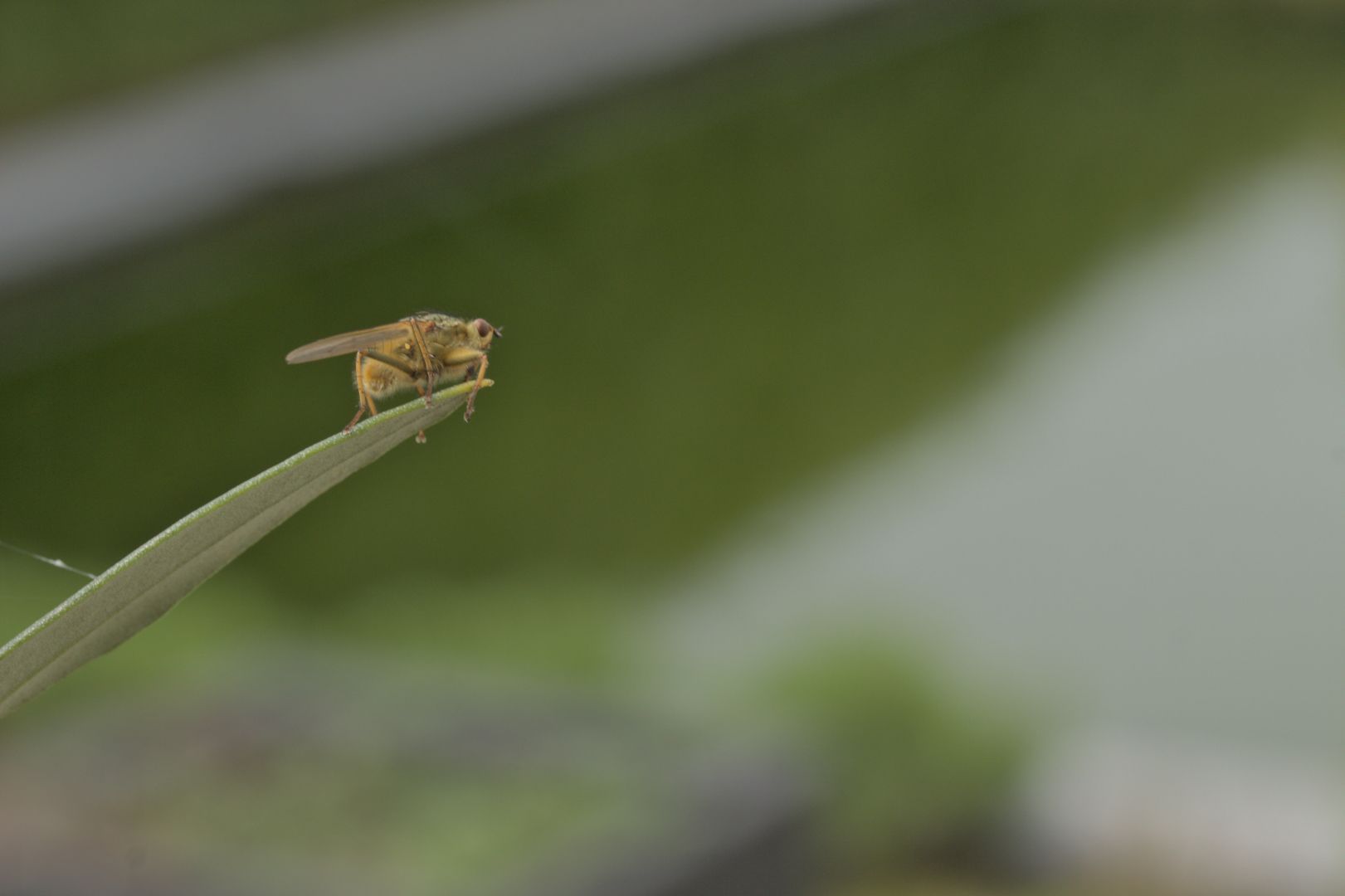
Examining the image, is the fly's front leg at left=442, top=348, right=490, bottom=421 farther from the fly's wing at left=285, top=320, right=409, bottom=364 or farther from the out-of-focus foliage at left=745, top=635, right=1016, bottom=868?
the out-of-focus foliage at left=745, top=635, right=1016, bottom=868

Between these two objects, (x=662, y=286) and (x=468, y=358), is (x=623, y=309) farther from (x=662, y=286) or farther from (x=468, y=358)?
(x=468, y=358)

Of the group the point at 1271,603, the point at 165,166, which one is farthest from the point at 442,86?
the point at 1271,603

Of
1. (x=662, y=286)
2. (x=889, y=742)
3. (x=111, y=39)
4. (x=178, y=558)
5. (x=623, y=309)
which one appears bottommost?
(x=178, y=558)

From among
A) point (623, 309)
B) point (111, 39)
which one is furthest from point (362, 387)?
point (623, 309)

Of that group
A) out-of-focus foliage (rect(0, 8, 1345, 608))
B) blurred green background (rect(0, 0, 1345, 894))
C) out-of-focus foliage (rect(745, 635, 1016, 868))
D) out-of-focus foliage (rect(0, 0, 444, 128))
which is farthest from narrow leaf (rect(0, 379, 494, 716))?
out-of-focus foliage (rect(745, 635, 1016, 868))

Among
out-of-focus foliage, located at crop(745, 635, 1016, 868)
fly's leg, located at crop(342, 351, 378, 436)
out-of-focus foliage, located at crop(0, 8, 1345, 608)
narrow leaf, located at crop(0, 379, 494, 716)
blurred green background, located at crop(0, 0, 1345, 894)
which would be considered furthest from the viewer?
out-of-focus foliage, located at crop(745, 635, 1016, 868)

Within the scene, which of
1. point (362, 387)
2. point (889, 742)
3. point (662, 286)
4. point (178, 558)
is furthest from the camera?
point (662, 286)
